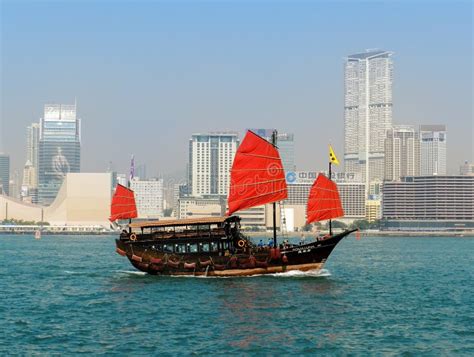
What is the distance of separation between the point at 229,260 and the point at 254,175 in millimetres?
7509

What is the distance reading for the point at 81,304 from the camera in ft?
163

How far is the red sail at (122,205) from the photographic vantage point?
77.2 m

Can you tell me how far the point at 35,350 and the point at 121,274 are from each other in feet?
102

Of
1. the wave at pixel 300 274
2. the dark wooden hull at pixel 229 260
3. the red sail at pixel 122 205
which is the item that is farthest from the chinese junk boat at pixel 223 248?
the red sail at pixel 122 205

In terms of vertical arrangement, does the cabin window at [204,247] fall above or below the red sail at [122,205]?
below

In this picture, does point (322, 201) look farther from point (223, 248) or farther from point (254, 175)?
point (223, 248)

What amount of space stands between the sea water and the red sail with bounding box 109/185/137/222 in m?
9.65

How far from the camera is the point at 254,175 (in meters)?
67.3

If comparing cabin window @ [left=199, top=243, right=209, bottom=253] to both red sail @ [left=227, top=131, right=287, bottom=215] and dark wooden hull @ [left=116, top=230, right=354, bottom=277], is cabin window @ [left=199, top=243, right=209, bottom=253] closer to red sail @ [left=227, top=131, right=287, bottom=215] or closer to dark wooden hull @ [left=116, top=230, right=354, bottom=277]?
dark wooden hull @ [left=116, top=230, right=354, bottom=277]

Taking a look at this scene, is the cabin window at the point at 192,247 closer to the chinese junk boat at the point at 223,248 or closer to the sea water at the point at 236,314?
the chinese junk boat at the point at 223,248

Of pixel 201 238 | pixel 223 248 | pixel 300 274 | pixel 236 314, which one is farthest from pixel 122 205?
pixel 236 314

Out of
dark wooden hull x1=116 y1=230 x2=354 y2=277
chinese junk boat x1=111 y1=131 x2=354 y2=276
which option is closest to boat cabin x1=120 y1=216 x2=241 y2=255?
chinese junk boat x1=111 y1=131 x2=354 y2=276

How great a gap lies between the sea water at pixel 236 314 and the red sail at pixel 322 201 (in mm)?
4789

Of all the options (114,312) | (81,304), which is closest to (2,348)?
(114,312)
